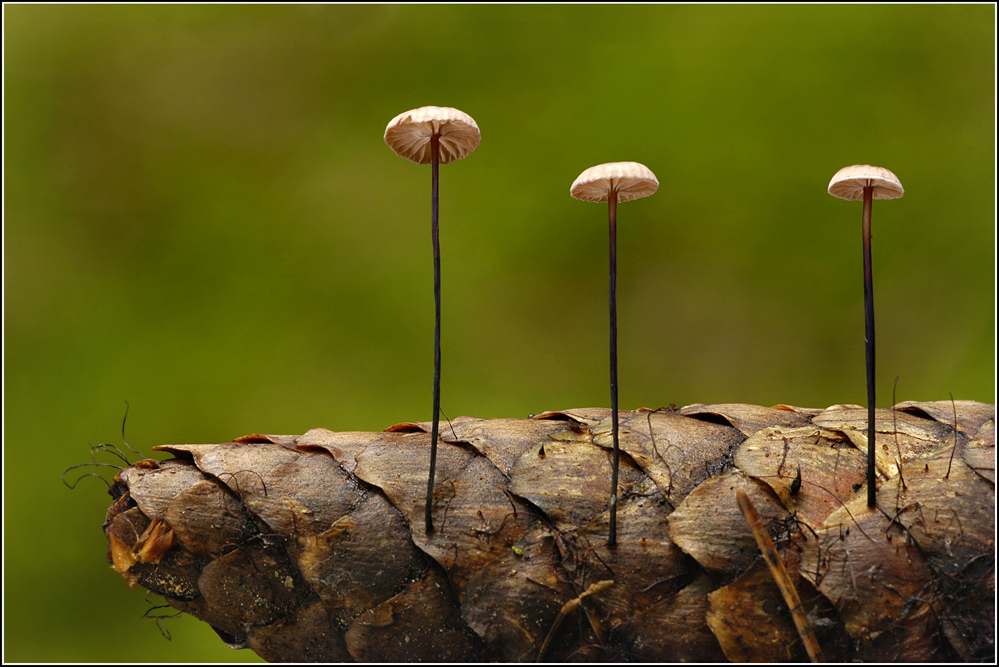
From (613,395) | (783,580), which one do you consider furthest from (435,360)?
(783,580)

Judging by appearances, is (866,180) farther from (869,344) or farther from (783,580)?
(783,580)

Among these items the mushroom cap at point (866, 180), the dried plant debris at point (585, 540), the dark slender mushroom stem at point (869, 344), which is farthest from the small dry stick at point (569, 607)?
the mushroom cap at point (866, 180)

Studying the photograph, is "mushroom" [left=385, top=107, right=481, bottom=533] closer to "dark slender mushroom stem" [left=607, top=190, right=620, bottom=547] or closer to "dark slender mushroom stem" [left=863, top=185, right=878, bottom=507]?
"dark slender mushroom stem" [left=607, top=190, right=620, bottom=547]

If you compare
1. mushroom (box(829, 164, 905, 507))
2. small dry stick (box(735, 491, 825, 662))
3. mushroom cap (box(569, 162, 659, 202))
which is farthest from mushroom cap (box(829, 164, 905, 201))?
small dry stick (box(735, 491, 825, 662))

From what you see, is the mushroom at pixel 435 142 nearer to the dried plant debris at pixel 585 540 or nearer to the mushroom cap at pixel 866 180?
the dried plant debris at pixel 585 540

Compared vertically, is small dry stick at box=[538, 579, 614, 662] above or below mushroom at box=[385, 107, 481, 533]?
below

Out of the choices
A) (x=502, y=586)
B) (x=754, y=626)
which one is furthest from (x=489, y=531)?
(x=754, y=626)
